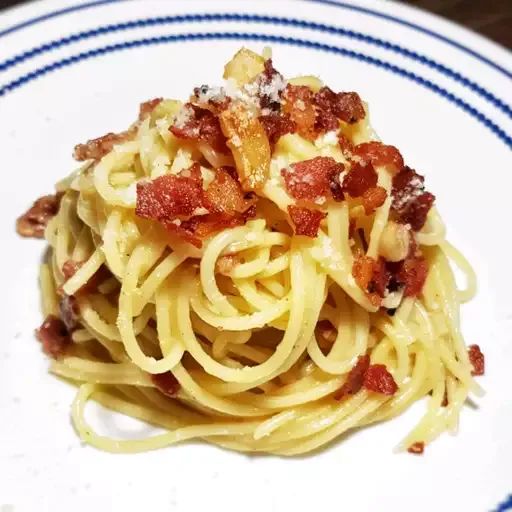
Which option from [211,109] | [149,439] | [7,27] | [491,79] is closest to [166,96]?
[7,27]

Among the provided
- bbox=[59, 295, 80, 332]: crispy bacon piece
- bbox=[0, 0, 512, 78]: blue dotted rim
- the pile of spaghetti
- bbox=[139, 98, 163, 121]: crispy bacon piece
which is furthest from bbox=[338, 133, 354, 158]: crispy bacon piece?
bbox=[0, 0, 512, 78]: blue dotted rim

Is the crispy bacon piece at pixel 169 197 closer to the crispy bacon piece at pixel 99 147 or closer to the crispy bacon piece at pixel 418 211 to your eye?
the crispy bacon piece at pixel 99 147

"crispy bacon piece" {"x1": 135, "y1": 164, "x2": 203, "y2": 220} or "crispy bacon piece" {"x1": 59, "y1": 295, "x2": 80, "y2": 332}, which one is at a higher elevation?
"crispy bacon piece" {"x1": 135, "y1": 164, "x2": 203, "y2": 220}

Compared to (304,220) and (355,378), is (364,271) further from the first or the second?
(355,378)

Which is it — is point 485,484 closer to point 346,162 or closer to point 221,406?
point 221,406

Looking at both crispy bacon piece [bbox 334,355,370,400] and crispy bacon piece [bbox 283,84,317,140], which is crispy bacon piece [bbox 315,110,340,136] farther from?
crispy bacon piece [bbox 334,355,370,400]

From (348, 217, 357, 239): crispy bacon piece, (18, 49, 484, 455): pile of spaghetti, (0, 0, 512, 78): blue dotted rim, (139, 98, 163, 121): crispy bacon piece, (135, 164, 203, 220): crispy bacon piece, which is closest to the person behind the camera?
(135, 164, 203, 220): crispy bacon piece

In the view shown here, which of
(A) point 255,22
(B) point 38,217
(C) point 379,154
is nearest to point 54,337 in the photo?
(B) point 38,217
